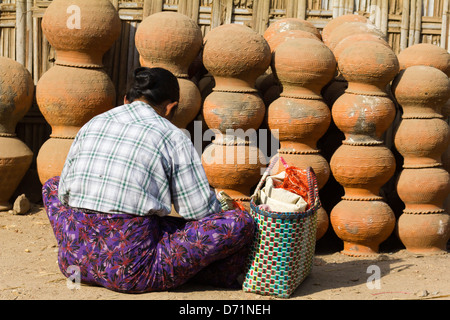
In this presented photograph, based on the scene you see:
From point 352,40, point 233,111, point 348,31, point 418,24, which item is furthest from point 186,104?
point 418,24

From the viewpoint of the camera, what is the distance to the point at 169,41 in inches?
172

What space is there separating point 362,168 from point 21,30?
11.2ft

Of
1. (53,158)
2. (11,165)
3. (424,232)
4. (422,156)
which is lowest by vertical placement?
(424,232)

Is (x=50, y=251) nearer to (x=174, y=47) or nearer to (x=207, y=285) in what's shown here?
(x=207, y=285)

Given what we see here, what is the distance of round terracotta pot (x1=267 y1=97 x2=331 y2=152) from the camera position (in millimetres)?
4309

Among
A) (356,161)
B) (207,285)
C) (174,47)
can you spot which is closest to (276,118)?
(356,161)

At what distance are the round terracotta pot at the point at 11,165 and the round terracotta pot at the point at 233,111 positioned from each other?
1.66 meters

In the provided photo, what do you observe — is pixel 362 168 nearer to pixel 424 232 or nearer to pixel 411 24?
pixel 424 232

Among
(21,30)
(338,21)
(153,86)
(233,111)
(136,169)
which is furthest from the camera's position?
(21,30)

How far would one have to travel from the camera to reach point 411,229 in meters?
4.46

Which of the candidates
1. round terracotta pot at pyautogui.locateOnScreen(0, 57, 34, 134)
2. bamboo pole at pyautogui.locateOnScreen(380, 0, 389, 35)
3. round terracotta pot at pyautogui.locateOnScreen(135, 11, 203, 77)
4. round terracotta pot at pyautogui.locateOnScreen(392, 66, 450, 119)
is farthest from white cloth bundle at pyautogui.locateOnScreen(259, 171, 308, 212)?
bamboo pole at pyautogui.locateOnScreen(380, 0, 389, 35)

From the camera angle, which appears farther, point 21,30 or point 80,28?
point 21,30

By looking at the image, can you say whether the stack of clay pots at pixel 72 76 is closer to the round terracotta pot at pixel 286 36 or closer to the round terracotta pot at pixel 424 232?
the round terracotta pot at pixel 286 36

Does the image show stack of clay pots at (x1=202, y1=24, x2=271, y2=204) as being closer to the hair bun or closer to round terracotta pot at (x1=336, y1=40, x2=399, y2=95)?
round terracotta pot at (x1=336, y1=40, x2=399, y2=95)
